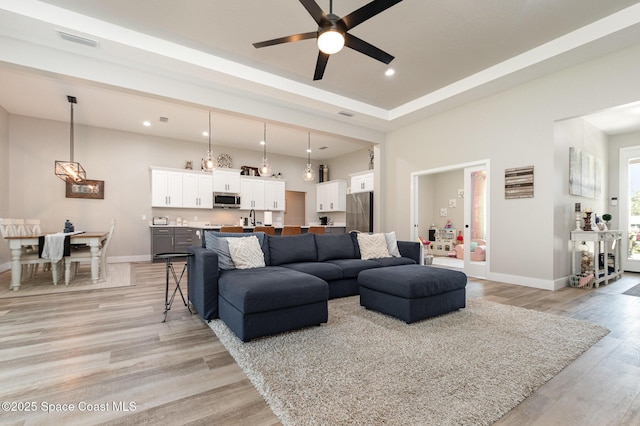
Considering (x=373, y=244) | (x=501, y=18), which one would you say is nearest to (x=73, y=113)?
(x=373, y=244)

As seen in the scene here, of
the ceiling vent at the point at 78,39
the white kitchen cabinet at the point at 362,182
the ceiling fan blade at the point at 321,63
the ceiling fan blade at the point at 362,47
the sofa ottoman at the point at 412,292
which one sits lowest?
the sofa ottoman at the point at 412,292

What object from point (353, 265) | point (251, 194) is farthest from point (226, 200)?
point (353, 265)

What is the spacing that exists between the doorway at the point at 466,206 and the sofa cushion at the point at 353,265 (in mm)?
2400

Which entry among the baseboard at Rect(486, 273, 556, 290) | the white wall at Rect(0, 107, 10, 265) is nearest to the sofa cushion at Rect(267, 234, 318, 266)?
the baseboard at Rect(486, 273, 556, 290)

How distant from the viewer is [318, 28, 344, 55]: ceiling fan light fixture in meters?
2.66

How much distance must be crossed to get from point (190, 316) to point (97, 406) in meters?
1.49

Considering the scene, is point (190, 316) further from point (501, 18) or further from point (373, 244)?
point (501, 18)

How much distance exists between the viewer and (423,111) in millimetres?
5746

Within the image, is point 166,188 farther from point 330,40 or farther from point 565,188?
point 565,188

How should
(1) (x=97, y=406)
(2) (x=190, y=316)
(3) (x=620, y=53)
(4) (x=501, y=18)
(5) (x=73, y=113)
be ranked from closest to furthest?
(1) (x=97, y=406), (2) (x=190, y=316), (4) (x=501, y=18), (3) (x=620, y=53), (5) (x=73, y=113)

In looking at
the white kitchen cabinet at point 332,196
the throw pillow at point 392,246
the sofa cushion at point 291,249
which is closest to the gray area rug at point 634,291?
the throw pillow at point 392,246

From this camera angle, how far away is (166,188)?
7430 millimetres

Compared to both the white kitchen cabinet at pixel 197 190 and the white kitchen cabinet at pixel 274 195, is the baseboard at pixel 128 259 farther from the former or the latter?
the white kitchen cabinet at pixel 274 195

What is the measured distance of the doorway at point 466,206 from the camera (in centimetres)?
534
